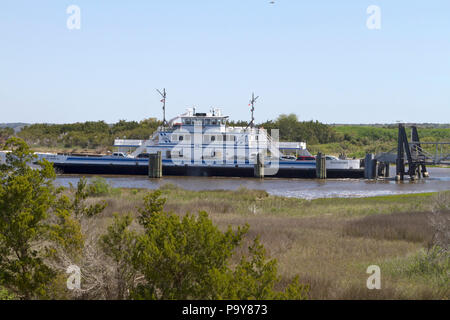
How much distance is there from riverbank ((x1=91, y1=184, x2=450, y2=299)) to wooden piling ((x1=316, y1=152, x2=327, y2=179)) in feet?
87.7

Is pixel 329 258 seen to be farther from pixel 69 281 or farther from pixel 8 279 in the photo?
pixel 8 279

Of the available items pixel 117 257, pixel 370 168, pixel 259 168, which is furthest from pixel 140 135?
pixel 117 257

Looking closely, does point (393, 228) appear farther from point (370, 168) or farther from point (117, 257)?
point (370, 168)

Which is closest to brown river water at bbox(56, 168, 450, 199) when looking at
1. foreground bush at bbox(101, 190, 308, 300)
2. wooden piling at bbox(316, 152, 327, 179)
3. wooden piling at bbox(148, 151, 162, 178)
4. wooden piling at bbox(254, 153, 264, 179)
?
wooden piling at bbox(254, 153, 264, 179)

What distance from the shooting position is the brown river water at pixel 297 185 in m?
43.0

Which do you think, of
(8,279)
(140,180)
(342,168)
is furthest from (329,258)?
(342,168)

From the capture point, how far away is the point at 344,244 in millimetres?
15664

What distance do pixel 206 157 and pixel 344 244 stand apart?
41.9 meters

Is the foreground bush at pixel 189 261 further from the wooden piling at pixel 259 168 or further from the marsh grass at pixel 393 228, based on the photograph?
the wooden piling at pixel 259 168

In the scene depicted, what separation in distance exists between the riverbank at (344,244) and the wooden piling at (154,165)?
1091 inches

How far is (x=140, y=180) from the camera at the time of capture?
168ft

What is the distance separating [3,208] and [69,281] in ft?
6.44

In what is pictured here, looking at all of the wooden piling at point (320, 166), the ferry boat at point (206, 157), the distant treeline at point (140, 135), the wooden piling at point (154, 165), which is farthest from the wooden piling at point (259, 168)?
the distant treeline at point (140, 135)

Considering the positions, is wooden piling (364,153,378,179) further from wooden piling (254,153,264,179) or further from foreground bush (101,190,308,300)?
foreground bush (101,190,308,300)
